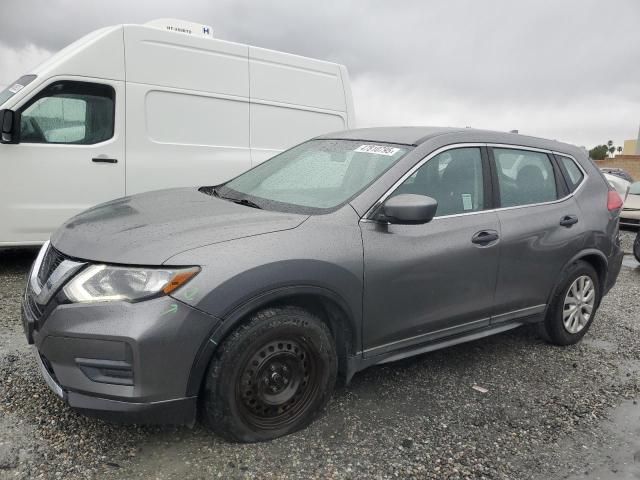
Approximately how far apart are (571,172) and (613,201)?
0.49m

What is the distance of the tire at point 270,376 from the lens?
96.7 inches

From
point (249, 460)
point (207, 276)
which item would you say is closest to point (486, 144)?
point (207, 276)

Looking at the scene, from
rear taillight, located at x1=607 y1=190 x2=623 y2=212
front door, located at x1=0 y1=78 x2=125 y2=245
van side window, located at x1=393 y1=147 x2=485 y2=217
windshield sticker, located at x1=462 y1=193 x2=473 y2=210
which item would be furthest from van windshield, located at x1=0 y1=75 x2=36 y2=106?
rear taillight, located at x1=607 y1=190 x2=623 y2=212

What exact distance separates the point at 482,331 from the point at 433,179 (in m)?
1.08

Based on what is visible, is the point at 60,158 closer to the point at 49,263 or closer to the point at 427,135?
the point at 49,263

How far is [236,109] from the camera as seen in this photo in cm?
646

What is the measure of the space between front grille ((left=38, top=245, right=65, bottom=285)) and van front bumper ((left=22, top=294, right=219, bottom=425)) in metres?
0.29

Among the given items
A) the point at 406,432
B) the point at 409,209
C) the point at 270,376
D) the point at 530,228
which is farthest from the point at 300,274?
the point at 530,228

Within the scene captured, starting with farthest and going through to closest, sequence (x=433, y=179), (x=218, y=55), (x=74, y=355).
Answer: (x=218, y=55), (x=433, y=179), (x=74, y=355)

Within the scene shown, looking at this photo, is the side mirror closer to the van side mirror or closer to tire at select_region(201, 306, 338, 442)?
tire at select_region(201, 306, 338, 442)

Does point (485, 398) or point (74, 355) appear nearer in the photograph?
point (74, 355)

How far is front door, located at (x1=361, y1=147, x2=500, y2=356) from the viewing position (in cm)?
290

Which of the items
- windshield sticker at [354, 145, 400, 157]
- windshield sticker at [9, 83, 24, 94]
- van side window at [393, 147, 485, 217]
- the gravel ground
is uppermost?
windshield sticker at [9, 83, 24, 94]

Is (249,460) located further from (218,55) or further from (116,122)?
(218,55)
